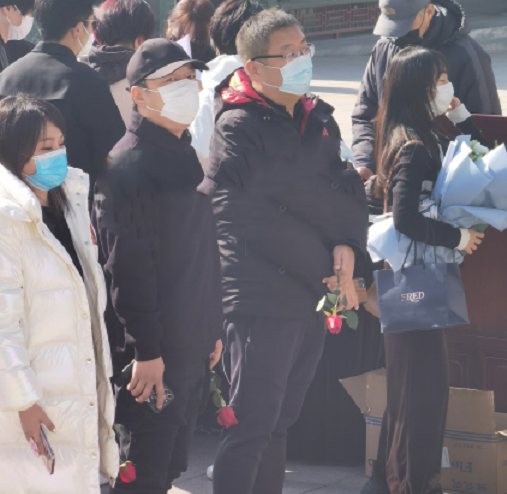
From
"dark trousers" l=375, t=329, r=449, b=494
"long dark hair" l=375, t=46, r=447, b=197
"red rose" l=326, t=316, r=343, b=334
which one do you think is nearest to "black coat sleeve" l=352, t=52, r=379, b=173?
"long dark hair" l=375, t=46, r=447, b=197

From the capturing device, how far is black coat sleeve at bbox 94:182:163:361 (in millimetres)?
2834

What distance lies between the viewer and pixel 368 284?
13.8 ft

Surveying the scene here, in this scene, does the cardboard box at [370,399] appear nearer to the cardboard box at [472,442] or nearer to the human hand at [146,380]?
the cardboard box at [472,442]

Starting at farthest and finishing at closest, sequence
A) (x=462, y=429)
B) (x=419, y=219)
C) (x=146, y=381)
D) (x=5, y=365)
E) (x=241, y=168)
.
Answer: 1. (x=462, y=429)
2. (x=419, y=219)
3. (x=241, y=168)
4. (x=146, y=381)
5. (x=5, y=365)

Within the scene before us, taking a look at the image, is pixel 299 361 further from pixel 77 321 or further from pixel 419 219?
pixel 77 321

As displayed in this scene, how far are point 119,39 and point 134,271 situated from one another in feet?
6.83

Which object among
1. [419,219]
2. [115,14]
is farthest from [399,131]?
[115,14]

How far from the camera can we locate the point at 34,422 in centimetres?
256

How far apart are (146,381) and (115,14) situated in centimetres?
233

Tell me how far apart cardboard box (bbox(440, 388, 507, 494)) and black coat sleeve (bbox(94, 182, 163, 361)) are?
163 cm

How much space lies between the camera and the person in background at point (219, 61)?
4461 mm

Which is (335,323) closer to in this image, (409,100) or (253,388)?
(253,388)

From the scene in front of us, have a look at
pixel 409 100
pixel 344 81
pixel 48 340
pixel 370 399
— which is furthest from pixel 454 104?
pixel 344 81

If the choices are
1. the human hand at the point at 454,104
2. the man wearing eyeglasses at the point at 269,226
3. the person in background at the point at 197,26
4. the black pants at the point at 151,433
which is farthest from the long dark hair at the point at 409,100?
the person in background at the point at 197,26
